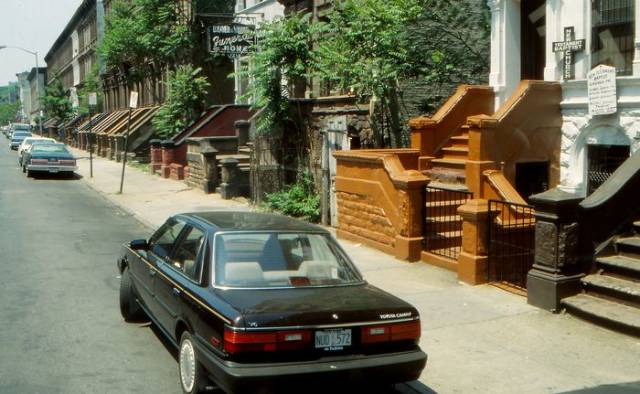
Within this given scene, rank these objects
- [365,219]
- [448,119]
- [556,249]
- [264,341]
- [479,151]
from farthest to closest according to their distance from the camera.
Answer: [448,119] < [365,219] < [479,151] < [556,249] < [264,341]

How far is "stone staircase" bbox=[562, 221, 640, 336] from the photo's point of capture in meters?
8.09

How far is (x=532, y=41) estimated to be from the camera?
16.0m

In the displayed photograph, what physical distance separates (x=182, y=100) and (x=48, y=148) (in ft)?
20.7

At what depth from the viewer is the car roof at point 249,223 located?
21.6 ft

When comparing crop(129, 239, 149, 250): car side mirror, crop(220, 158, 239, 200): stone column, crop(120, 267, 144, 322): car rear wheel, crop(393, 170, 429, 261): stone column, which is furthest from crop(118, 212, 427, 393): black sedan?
crop(220, 158, 239, 200): stone column

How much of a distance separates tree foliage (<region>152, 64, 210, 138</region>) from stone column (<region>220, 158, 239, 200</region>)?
12.1m

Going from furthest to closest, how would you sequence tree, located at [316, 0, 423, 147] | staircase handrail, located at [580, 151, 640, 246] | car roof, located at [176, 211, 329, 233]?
tree, located at [316, 0, 423, 147] → staircase handrail, located at [580, 151, 640, 246] → car roof, located at [176, 211, 329, 233]

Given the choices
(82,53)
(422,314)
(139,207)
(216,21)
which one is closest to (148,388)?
(422,314)

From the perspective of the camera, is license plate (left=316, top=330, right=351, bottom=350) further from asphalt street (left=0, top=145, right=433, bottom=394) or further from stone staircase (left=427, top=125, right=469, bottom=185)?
stone staircase (left=427, top=125, right=469, bottom=185)

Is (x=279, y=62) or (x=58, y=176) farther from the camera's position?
(x=58, y=176)

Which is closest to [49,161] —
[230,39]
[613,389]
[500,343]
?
[230,39]

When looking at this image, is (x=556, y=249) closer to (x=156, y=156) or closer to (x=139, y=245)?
(x=139, y=245)

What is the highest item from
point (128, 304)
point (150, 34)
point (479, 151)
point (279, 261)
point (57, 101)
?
point (150, 34)

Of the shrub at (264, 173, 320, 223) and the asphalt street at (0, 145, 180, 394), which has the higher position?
the shrub at (264, 173, 320, 223)
